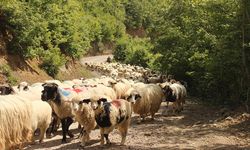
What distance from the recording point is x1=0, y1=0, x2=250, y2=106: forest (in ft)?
58.1

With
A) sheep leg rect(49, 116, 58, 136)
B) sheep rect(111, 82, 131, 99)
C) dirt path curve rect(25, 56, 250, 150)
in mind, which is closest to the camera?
dirt path curve rect(25, 56, 250, 150)

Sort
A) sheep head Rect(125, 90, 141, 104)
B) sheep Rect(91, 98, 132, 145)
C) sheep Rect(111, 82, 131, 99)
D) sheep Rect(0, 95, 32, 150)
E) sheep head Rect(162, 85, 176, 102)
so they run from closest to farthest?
sheep Rect(0, 95, 32, 150)
sheep Rect(91, 98, 132, 145)
sheep head Rect(125, 90, 141, 104)
sheep head Rect(162, 85, 176, 102)
sheep Rect(111, 82, 131, 99)

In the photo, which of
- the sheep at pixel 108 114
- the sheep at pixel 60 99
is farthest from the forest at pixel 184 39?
the sheep at pixel 60 99

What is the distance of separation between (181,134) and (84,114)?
386 centimetres

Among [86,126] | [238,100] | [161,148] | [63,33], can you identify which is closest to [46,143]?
[86,126]

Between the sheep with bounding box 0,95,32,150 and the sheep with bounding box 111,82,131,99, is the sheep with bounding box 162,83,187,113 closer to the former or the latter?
the sheep with bounding box 111,82,131,99

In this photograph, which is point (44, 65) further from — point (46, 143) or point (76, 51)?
point (46, 143)

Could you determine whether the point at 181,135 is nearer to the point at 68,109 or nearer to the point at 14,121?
the point at 68,109

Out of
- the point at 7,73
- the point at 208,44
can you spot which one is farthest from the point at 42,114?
the point at 7,73

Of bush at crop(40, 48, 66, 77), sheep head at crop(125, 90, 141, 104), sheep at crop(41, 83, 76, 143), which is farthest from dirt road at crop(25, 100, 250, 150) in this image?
bush at crop(40, 48, 66, 77)

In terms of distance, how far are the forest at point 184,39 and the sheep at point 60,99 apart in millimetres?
6830

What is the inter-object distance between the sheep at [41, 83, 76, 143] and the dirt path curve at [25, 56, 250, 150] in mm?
776

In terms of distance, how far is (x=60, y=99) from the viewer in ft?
43.0

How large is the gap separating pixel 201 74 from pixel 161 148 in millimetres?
11428
